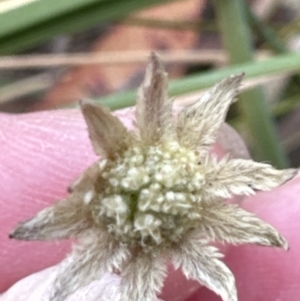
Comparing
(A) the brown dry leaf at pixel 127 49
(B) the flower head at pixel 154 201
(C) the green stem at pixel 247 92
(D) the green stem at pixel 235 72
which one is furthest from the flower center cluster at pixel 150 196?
(A) the brown dry leaf at pixel 127 49

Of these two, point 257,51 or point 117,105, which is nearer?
point 117,105

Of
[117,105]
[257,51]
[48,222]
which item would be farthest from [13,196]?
[257,51]

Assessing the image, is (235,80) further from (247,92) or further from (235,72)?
(247,92)

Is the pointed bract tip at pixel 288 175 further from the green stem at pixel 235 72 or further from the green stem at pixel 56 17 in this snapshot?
the green stem at pixel 56 17

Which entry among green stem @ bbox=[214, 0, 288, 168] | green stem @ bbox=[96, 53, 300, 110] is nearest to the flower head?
green stem @ bbox=[96, 53, 300, 110]

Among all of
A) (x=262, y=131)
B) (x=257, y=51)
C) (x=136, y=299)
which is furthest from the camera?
(x=257, y=51)

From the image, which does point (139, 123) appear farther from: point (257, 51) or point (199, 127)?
point (257, 51)

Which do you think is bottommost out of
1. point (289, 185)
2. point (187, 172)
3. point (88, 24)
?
point (289, 185)

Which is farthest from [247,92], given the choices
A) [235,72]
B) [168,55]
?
[168,55]
